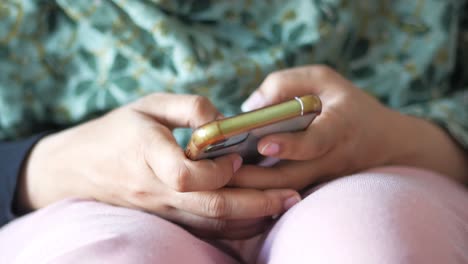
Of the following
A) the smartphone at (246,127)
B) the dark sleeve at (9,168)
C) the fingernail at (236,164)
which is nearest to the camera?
the smartphone at (246,127)

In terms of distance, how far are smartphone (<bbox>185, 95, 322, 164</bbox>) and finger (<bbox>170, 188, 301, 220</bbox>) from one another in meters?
0.05

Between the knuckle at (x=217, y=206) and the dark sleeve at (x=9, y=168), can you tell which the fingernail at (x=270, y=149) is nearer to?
the knuckle at (x=217, y=206)

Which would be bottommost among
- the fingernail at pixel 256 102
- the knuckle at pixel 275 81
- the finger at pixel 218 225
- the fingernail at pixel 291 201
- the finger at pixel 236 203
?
the finger at pixel 218 225

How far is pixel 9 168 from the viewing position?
1.95 ft

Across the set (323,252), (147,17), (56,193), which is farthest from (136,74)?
(323,252)

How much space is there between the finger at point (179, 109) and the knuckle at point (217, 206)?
80 millimetres

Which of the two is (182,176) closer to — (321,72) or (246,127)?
(246,127)

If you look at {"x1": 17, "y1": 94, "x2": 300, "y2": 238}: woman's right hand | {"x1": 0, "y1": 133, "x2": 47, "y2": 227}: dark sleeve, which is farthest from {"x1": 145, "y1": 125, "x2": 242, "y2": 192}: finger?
{"x1": 0, "y1": 133, "x2": 47, "y2": 227}: dark sleeve

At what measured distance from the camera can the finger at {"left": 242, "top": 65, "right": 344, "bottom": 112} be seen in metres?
0.55

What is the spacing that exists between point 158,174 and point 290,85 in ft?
0.66

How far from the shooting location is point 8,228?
0.53m

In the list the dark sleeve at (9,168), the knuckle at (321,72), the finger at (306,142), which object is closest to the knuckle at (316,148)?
the finger at (306,142)

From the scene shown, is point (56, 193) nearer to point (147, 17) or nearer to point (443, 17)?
point (147, 17)

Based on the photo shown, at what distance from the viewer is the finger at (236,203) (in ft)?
1.55
